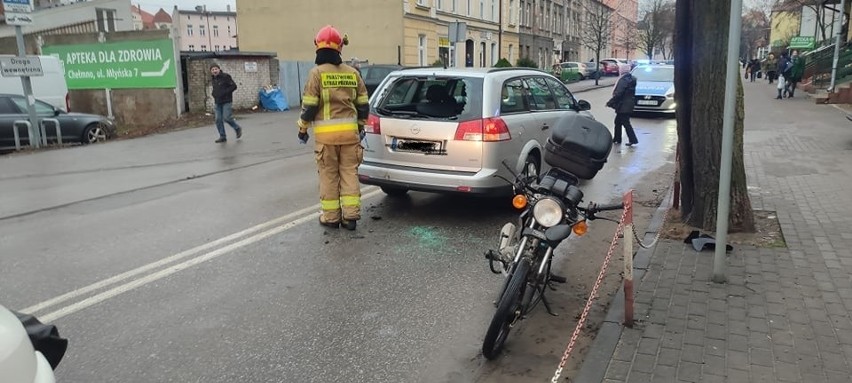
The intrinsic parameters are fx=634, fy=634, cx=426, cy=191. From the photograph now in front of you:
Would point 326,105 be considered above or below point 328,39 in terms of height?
below

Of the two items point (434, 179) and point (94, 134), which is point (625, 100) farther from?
point (94, 134)

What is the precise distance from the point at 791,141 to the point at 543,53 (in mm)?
45794

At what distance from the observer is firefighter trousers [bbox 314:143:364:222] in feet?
21.0

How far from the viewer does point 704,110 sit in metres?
5.94

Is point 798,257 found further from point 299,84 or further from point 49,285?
point 299,84

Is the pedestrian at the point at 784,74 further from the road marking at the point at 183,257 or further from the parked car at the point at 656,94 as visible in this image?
the road marking at the point at 183,257

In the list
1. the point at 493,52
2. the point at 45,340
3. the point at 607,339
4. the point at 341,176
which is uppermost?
the point at 493,52

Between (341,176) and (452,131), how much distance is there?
1.23 m

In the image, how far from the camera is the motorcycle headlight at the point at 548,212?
3.84 meters

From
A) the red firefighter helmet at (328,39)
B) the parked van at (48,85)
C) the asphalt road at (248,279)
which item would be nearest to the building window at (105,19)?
the parked van at (48,85)

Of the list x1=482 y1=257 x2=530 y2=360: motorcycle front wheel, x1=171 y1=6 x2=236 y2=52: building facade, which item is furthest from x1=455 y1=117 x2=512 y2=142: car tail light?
x1=171 y1=6 x2=236 y2=52: building facade

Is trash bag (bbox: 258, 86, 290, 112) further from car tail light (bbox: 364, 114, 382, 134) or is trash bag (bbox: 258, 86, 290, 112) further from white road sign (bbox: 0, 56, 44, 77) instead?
car tail light (bbox: 364, 114, 382, 134)

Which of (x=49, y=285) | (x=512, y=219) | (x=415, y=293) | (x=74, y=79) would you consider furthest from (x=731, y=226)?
(x=74, y=79)

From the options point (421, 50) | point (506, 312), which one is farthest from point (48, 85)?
point (421, 50)
